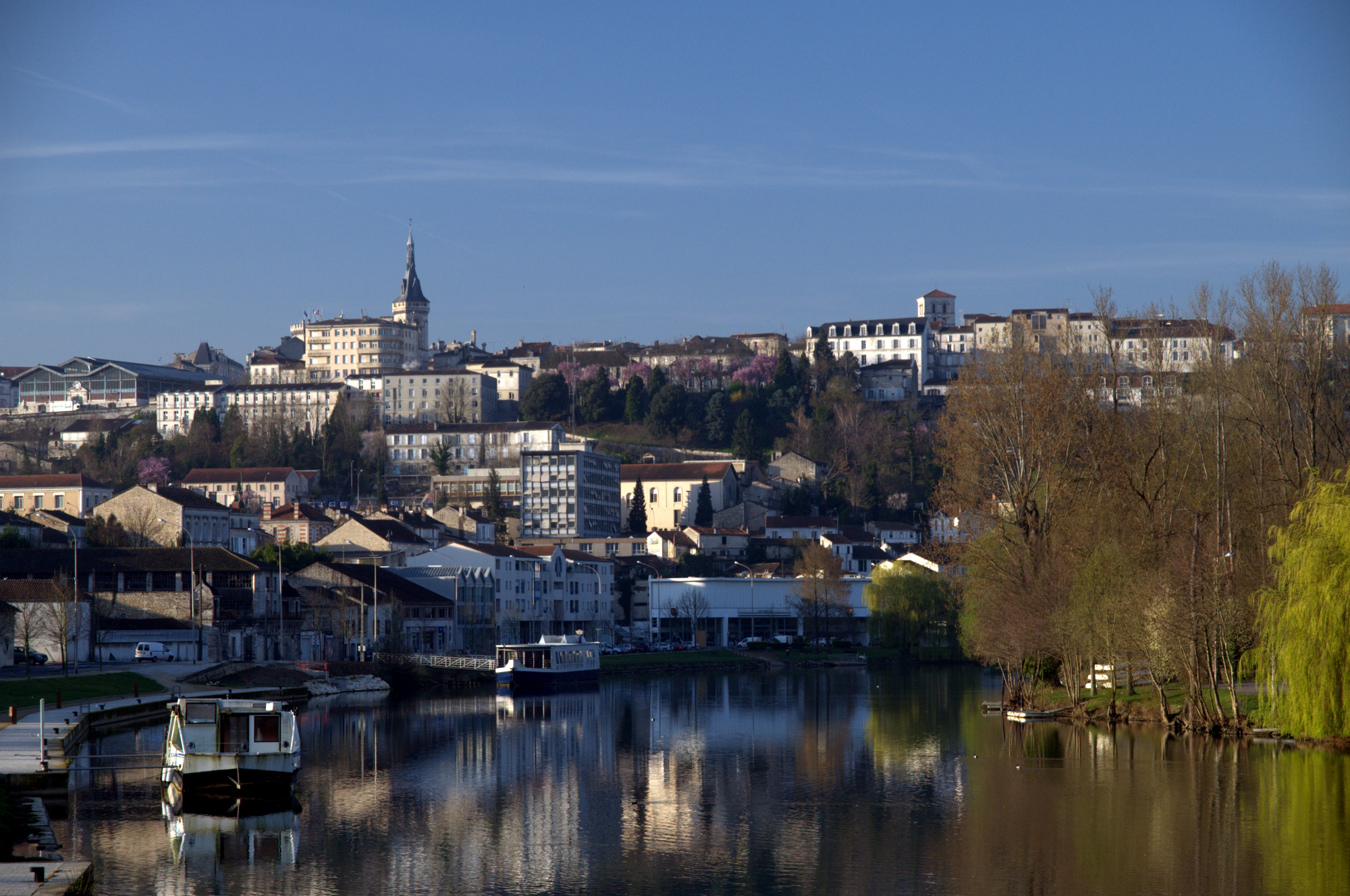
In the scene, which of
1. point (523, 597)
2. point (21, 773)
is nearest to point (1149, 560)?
point (21, 773)

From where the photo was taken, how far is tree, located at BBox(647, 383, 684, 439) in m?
164

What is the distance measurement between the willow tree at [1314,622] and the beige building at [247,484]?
118 metres

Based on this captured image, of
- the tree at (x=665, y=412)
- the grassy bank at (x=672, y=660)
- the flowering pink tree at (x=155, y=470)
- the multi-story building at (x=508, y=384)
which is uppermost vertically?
the multi-story building at (x=508, y=384)

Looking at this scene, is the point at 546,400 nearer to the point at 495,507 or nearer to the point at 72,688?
the point at 495,507

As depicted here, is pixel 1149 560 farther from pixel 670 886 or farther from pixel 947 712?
pixel 670 886

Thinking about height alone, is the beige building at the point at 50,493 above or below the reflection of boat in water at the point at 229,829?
above

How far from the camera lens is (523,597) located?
93000 millimetres

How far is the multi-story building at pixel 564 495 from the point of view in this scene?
13750 centimetres

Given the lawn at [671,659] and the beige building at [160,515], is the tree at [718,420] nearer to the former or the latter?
the lawn at [671,659]

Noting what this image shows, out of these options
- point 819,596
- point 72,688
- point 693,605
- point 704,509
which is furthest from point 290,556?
point 704,509

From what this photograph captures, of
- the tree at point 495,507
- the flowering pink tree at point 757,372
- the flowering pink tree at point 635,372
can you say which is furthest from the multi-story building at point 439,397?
the flowering pink tree at point 757,372

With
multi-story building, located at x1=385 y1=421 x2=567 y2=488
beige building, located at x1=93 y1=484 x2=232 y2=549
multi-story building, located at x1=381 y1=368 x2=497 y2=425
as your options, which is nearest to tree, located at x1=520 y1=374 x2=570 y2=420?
multi-story building, located at x1=385 y1=421 x2=567 y2=488

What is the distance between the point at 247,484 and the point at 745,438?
173 ft

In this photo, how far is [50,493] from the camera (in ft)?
388
